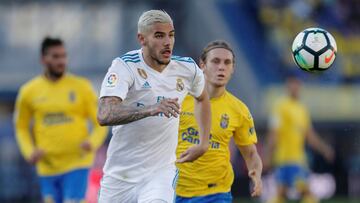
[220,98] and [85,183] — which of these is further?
[85,183]

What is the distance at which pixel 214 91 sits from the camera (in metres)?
9.77

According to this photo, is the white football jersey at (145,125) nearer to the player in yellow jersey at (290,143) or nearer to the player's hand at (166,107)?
the player's hand at (166,107)

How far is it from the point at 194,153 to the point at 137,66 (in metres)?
1.01

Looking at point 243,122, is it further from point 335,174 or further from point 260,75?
point 260,75

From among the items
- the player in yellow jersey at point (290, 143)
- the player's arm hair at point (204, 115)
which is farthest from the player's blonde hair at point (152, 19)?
the player in yellow jersey at point (290, 143)

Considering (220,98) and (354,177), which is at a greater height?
(220,98)

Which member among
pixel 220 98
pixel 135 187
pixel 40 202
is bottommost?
pixel 40 202

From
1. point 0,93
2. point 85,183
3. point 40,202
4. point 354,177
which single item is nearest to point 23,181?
point 40,202

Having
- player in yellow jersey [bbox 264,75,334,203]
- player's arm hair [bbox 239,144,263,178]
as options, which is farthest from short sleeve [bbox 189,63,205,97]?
player in yellow jersey [bbox 264,75,334,203]

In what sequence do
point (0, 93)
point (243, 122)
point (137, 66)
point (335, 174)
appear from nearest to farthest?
point (137, 66), point (243, 122), point (335, 174), point (0, 93)

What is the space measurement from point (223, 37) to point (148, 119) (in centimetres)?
1875

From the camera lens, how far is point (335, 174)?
22.2m

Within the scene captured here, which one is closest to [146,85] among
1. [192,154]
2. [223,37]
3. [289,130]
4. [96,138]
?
[192,154]

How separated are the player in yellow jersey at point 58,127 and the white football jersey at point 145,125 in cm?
346
